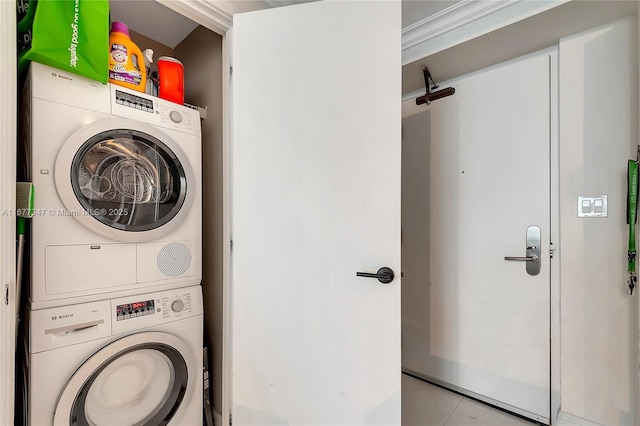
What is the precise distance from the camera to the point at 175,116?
1473mm

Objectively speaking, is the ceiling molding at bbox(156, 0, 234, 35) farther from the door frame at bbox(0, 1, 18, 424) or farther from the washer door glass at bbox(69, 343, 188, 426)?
the washer door glass at bbox(69, 343, 188, 426)

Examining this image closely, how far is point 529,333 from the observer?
165 centimetres

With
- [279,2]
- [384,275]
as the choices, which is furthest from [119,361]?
[279,2]

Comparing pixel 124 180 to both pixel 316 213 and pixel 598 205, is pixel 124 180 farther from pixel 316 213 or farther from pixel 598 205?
pixel 598 205

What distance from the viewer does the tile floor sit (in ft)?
5.40

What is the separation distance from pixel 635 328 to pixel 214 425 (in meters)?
2.14

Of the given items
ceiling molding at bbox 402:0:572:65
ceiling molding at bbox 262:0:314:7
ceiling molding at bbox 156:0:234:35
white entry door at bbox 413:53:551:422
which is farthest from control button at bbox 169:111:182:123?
white entry door at bbox 413:53:551:422

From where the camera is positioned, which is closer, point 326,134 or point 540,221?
point 326,134

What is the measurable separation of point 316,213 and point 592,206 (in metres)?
1.35

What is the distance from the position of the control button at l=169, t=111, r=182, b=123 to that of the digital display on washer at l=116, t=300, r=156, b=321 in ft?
2.89

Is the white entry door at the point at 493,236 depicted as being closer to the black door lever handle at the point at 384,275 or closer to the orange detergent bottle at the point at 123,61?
the black door lever handle at the point at 384,275

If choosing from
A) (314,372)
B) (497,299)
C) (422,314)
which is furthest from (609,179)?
(314,372)

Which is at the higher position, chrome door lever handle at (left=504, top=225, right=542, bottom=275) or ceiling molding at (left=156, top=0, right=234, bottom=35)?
ceiling molding at (left=156, top=0, right=234, bottom=35)

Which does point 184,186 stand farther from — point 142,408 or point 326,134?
point 142,408
